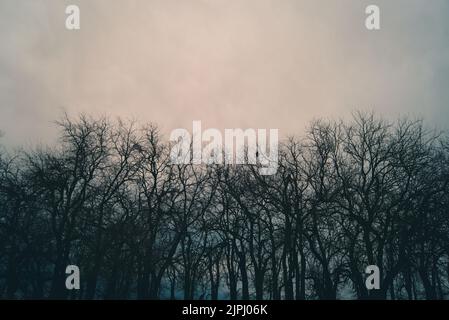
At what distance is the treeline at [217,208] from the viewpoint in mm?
27797

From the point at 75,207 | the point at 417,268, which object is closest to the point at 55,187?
the point at 75,207

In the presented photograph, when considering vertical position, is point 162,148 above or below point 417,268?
above

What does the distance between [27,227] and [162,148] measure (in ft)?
37.0

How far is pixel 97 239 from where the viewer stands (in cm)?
2919

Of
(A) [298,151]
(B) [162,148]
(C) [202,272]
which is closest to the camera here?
(A) [298,151]

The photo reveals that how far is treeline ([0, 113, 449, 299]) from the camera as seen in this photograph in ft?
91.2

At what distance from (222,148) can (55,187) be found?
1321 centimetres

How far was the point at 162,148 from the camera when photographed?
1315 inches

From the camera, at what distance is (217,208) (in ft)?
112
